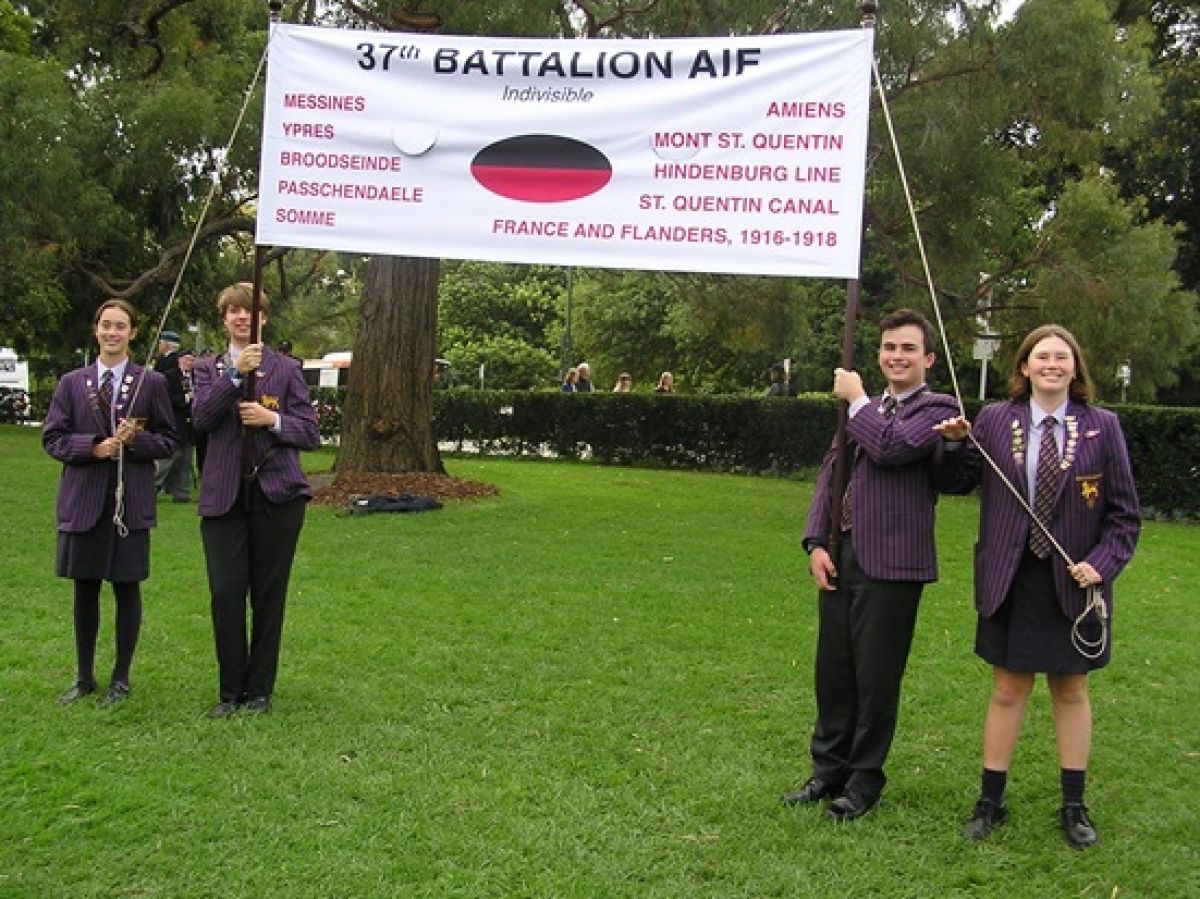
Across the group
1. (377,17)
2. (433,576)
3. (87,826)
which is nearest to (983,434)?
(87,826)

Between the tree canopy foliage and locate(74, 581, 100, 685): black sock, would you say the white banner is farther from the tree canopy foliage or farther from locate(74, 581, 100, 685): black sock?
the tree canopy foliage

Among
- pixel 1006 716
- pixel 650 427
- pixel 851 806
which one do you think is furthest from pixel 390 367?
pixel 1006 716

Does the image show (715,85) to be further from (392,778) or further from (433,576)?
(433,576)

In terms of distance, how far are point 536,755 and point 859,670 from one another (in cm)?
140

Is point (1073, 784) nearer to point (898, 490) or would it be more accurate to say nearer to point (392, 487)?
point (898, 490)

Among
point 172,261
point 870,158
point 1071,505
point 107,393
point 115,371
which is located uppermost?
point 870,158

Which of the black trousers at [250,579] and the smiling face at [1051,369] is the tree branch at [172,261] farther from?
the smiling face at [1051,369]

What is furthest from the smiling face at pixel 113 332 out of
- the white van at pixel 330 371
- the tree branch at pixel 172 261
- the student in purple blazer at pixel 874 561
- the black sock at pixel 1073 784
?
the white van at pixel 330 371

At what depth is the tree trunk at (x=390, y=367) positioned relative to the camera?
44.4 feet

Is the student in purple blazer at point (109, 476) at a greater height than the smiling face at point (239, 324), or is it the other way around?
the smiling face at point (239, 324)

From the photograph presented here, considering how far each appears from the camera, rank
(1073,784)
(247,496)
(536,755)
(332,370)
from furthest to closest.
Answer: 1. (332,370)
2. (247,496)
3. (536,755)
4. (1073,784)

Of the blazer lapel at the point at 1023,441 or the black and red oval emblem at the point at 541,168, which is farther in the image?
the black and red oval emblem at the point at 541,168

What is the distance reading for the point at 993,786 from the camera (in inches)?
160

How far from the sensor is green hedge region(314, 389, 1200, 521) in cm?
1908
